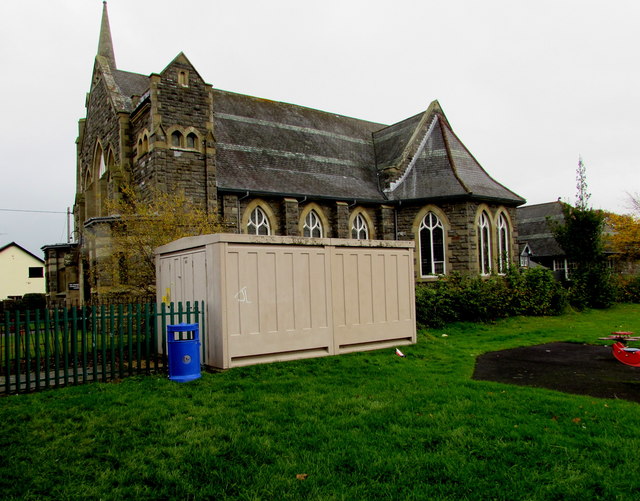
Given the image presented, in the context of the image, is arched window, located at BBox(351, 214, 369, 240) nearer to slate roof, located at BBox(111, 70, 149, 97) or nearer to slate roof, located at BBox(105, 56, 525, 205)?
slate roof, located at BBox(105, 56, 525, 205)

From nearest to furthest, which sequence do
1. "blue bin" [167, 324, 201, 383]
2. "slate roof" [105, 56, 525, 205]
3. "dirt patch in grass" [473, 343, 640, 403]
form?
"dirt patch in grass" [473, 343, 640, 403] < "blue bin" [167, 324, 201, 383] < "slate roof" [105, 56, 525, 205]

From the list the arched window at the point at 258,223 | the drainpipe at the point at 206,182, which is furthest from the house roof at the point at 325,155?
the arched window at the point at 258,223

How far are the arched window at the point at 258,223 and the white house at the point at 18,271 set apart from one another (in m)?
44.6

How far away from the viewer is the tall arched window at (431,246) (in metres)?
23.6

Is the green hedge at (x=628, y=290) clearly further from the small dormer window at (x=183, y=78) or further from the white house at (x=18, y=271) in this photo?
the white house at (x=18, y=271)

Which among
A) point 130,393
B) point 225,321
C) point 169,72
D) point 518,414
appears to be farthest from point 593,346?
point 169,72

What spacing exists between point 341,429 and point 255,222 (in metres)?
16.4

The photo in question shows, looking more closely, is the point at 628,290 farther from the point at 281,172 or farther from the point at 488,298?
the point at 281,172

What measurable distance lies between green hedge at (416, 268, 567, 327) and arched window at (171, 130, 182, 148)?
10.5m

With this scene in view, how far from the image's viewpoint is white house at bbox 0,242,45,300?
2186 inches

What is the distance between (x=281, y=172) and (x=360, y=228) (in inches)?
182

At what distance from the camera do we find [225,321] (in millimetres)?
9125

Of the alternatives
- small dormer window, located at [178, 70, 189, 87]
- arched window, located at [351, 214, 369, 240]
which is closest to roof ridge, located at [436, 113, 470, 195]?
arched window, located at [351, 214, 369, 240]

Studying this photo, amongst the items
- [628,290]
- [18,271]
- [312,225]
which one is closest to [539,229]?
→ [628,290]
